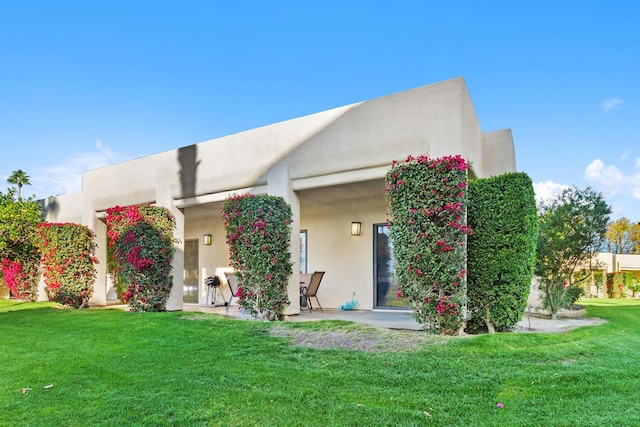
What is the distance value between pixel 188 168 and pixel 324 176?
4.24 metres

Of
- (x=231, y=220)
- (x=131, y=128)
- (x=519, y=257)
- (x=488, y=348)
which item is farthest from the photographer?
(x=131, y=128)

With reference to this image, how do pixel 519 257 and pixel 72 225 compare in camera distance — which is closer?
pixel 519 257

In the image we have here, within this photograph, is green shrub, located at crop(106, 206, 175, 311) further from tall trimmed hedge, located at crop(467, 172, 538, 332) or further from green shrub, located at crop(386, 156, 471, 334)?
tall trimmed hedge, located at crop(467, 172, 538, 332)

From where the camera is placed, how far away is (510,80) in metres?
12.5

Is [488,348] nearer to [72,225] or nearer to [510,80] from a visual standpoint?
[510,80]

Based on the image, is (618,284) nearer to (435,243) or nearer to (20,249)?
(435,243)

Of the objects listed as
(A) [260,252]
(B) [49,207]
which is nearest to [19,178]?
(B) [49,207]

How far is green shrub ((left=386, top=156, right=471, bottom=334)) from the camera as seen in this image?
635 cm

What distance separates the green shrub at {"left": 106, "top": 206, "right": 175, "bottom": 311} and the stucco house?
0.48 meters

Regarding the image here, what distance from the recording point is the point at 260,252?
800cm

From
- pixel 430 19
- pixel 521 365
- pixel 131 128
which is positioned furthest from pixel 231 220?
pixel 131 128

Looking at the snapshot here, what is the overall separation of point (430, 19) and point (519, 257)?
24.5 ft

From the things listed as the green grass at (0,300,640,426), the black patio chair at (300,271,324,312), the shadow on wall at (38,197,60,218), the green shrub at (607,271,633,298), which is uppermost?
the shadow on wall at (38,197,60,218)

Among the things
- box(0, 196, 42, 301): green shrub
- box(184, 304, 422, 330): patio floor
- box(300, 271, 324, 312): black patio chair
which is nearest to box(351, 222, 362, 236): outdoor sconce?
box(300, 271, 324, 312): black patio chair
